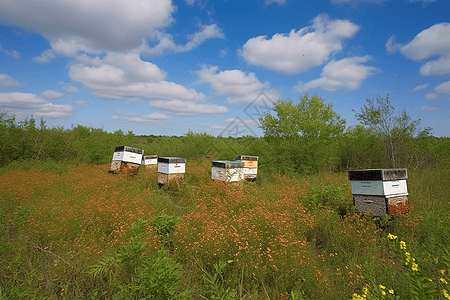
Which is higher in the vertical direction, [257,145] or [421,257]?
[257,145]

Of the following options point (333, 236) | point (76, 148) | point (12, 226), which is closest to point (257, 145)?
point (333, 236)

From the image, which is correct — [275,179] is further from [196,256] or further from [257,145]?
[196,256]

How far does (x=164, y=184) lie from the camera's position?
780 centimetres

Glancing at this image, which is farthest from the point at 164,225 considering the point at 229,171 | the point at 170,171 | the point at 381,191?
the point at 381,191

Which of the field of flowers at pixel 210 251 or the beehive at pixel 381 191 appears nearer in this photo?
the field of flowers at pixel 210 251

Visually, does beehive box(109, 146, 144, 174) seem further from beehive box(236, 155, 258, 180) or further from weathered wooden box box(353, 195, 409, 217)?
weathered wooden box box(353, 195, 409, 217)

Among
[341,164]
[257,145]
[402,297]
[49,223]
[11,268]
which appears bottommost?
[402,297]

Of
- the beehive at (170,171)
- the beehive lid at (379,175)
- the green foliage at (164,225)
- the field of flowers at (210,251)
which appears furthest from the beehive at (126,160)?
the beehive lid at (379,175)

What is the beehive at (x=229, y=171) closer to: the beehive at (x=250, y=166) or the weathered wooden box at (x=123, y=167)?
the beehive at (x=250, y=166)

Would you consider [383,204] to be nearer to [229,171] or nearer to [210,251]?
[210,251]

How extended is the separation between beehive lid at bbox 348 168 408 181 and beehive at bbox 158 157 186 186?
17.6 feet

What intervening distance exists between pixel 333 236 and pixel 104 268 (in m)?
3.71

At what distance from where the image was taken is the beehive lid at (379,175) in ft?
14.5

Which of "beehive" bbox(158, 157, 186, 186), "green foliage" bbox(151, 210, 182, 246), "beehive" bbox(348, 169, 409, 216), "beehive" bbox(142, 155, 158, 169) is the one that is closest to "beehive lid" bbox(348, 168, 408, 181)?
"beehive" bbox(348, 169, 409, 216)
